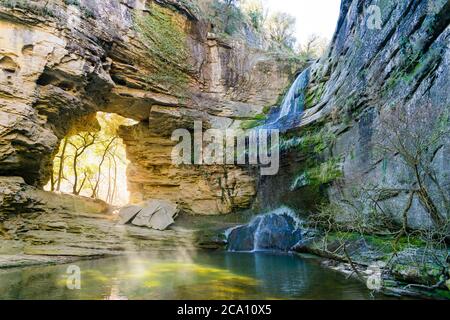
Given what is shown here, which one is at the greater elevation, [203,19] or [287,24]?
[287,24]

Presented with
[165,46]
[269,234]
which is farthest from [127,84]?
[269,234]

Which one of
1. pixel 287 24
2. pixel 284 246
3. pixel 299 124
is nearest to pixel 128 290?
pixel 284 246

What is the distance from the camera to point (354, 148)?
36.4 ft

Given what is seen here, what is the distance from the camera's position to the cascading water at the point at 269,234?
44.0 feet

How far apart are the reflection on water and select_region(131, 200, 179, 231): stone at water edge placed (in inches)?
171

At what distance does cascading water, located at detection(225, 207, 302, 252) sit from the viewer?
13398mm

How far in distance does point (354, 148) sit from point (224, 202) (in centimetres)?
894

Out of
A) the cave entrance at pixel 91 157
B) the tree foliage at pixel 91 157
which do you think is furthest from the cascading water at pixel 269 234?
the tree foliage at pixel 91 157

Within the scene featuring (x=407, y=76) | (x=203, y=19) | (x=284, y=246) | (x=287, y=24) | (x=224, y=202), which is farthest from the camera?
(x=287, y=24)

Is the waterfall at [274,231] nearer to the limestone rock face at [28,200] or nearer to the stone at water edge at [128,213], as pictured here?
the stone at water edge at [128,213]

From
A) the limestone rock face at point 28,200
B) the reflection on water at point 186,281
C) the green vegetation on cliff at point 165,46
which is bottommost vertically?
the reflection on water at point 186,281

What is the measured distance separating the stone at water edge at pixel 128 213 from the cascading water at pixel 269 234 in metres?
4.35

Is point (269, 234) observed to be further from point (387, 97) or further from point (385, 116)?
point (387, 97)
